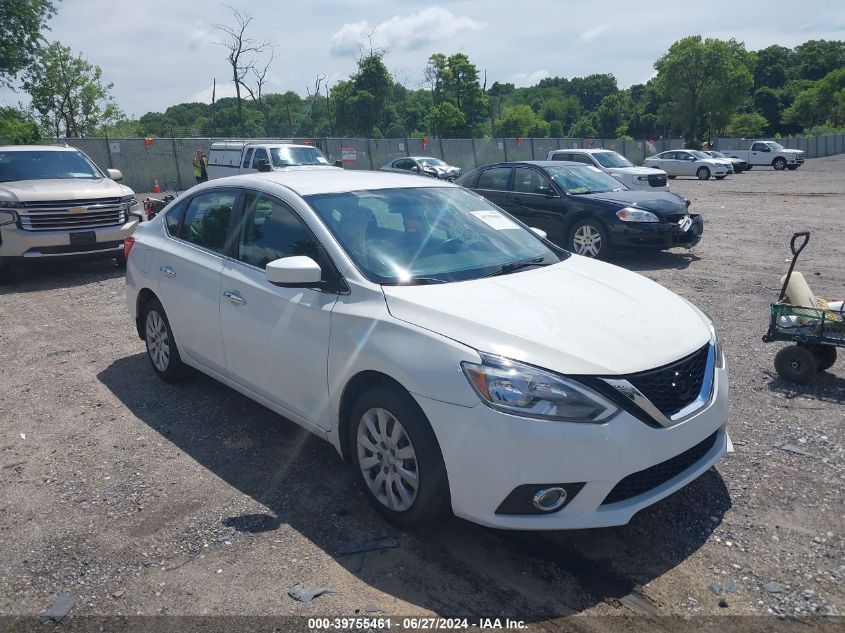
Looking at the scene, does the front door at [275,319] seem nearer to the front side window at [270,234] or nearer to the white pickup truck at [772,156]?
the front side window at [270,234]

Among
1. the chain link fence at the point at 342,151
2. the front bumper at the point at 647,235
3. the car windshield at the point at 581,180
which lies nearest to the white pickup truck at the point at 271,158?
the car windshield at the point at 581,180

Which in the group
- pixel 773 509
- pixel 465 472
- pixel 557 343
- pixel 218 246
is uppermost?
pixel 218 246

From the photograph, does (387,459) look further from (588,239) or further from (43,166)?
(43,166)

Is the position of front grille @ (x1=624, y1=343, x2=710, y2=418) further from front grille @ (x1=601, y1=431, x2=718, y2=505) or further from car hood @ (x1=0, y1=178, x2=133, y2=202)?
car hood @ (x1=0, y1=178, x2=133, y2=202)

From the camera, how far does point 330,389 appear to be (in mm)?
3723

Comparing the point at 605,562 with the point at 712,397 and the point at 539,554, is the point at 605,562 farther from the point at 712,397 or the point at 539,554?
the point at 712,397

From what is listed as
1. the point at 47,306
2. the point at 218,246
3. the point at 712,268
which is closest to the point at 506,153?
the point at 712,268

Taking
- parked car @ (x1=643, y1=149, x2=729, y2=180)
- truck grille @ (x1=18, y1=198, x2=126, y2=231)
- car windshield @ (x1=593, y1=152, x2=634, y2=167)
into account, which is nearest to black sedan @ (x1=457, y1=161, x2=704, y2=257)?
truck grille @ (x1=18, y1=198, x2=126, y2=231)

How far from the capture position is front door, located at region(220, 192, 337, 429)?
3.84 meters

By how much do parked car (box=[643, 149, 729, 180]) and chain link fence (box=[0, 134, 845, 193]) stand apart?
691 cm

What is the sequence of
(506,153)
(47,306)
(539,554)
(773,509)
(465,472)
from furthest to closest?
(506,153), (47,306), (773,509), (539,554), (465,472)

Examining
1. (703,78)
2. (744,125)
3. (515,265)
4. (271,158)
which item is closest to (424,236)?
(515,265)

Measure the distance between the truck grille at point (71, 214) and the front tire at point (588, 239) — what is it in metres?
6.96

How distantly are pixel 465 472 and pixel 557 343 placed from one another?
0.71m
